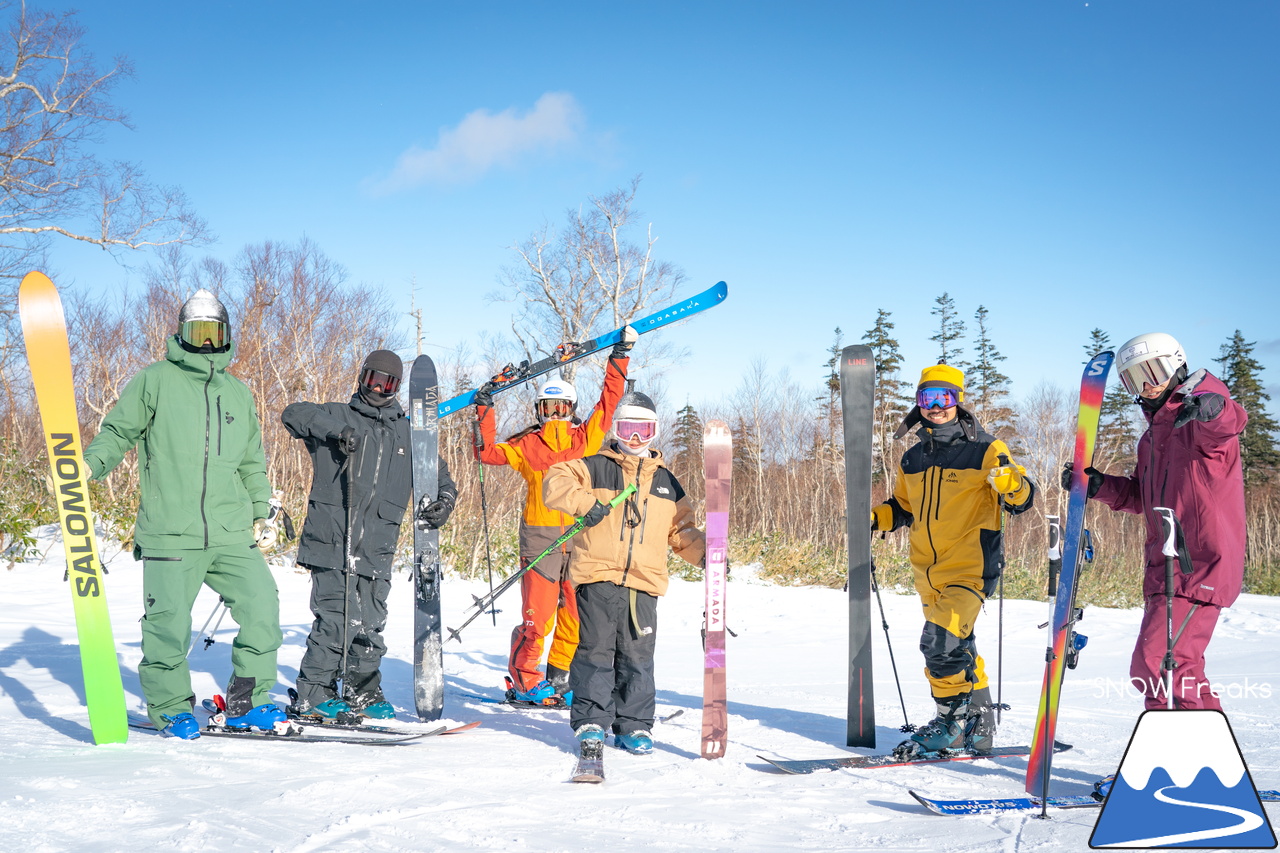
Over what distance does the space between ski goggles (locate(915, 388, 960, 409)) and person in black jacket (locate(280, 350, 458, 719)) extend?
8.16 ft

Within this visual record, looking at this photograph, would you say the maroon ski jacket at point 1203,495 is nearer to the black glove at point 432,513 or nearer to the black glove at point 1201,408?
the black glove at point 1201,408

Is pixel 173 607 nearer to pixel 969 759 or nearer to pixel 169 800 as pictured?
pixel 169 800

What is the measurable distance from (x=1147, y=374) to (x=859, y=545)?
4.83 feet

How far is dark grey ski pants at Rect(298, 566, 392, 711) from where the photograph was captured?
4125 mm

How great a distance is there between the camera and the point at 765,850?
8.33 ft

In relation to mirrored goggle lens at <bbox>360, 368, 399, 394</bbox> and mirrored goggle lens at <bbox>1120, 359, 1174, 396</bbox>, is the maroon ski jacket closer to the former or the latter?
mirrored goggle lens at <bbox>1120, 359, 1174, 396</bbox>

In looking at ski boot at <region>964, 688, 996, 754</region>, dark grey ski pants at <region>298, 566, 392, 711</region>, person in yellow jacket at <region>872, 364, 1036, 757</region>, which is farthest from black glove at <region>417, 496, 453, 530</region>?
ski boot at <region>964, 688, 996, 754</region>

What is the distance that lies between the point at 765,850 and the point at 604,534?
5.08 feet

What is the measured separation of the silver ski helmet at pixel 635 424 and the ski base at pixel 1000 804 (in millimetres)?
1835

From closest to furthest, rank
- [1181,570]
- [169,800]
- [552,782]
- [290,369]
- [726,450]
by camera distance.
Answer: [169,800] → [1181,570] → [552,782] → [726,450] → [290,369]

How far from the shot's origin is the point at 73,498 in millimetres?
3715

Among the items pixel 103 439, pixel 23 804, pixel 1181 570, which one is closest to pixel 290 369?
pixel 103 439

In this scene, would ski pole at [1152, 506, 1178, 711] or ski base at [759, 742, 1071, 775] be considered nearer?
ski pole at [1152, 506, 1178, 711]

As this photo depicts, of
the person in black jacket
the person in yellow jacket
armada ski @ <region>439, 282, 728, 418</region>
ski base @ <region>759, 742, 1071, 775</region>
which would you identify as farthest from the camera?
armada ski @ <region>439, 282, 728, 418</region>
